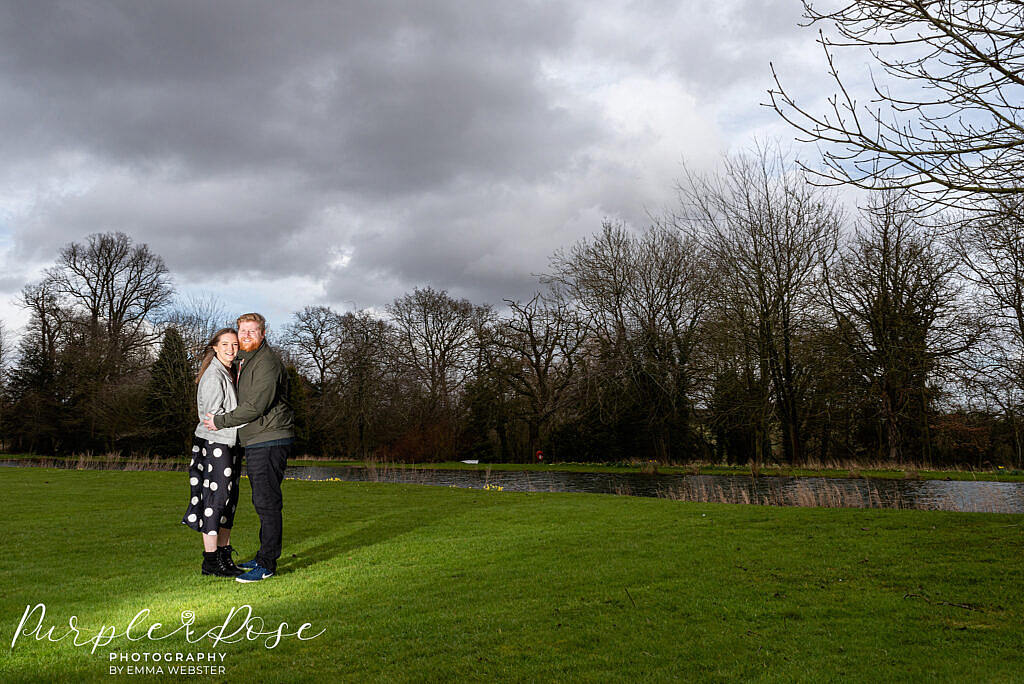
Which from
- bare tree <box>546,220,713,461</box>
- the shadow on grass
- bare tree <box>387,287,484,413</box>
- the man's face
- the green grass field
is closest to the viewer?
the green grass field

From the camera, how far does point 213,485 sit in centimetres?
537

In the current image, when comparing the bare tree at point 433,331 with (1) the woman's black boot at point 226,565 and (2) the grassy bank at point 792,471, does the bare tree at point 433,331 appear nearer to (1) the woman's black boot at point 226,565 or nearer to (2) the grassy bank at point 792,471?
(2) the grassy bank at point 792,471

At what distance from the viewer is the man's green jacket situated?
5.21 meters

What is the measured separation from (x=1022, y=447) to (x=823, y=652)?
21889 mm

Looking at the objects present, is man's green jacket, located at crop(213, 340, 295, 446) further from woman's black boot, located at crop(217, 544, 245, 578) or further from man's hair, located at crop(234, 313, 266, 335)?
woman's black boot, located at crop(217, 544, 245, 578)

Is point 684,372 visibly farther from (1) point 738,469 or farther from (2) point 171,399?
(2) point 171,399

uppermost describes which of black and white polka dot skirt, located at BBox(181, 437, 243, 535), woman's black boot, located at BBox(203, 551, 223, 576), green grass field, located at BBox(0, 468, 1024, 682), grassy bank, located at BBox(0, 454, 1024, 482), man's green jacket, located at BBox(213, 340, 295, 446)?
man's green jacket, located at BBox(213, 340, 295, 446)

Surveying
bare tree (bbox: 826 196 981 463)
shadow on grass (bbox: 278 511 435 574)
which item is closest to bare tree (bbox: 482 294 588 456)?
bare tree (bbox: 826 196 981 463)

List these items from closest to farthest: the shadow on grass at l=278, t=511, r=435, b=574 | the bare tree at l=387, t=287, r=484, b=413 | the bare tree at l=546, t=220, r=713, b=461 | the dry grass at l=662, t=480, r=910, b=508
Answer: the shadow on grass at l=278, t=511, r=435, b=574, the dry grass at l=662, t=480, r=910, b=508, the bare tree at l=546, t=220, r=713, b=461, the bare tree at l=387, t=287, r=484, b=413

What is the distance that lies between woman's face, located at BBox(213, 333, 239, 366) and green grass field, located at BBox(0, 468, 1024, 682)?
71.4 inches

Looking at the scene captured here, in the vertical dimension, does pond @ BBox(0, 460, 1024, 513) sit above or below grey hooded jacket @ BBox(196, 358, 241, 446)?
below

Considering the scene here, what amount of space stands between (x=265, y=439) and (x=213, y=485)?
565mm

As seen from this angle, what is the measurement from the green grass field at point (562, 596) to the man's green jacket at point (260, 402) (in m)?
1.20

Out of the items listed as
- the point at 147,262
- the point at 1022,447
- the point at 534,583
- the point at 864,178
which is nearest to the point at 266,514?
the point at 534,583
